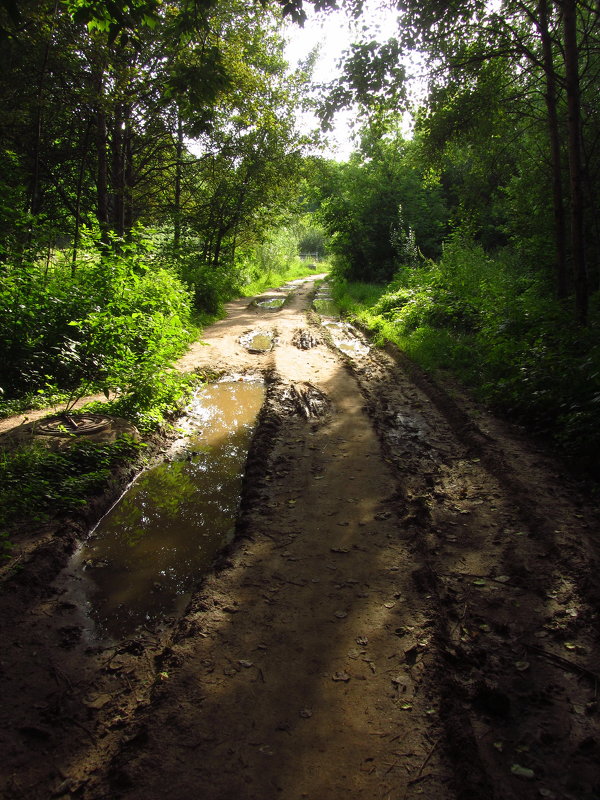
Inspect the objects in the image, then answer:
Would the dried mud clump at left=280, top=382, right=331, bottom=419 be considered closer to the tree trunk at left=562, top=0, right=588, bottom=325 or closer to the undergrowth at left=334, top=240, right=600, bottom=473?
the undergrowth at left=334, top=240, right=600, bottom=473

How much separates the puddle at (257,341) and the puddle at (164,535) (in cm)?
444

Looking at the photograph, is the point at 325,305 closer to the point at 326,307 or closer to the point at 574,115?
the point at 326,307

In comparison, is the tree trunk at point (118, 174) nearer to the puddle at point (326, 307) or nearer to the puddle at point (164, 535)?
the puddle at point (326, 307)

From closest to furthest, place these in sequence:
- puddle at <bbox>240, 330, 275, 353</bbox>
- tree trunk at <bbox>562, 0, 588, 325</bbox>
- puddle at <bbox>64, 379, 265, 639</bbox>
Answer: puddle at <bbox>64, 379, 265, 639</bbox> < tree trunk at <bbox>562, 0, 588, 325</bbox> < puddle at <bbox>240, 330, 275, 353</bbox>

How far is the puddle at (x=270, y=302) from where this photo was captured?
17.2 metres

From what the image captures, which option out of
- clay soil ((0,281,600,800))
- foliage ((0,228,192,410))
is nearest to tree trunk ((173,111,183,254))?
foliage ((0,228,192,410))

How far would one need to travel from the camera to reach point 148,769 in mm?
2049

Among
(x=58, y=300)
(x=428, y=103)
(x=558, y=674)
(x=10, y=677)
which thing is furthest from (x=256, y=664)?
(x=428, y=103)

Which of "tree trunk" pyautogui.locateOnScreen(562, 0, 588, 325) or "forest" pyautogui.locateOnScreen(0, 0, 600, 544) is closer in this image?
"forest" pyautogui.locateOnScreen(0, 0, 600, 544)

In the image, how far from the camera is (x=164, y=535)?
4051 millimetres

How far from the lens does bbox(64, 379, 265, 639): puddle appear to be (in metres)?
3.21

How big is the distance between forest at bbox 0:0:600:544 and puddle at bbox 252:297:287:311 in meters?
1.59

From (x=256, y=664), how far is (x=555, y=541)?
98.4 inches

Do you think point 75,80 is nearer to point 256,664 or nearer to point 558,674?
point 256,664
